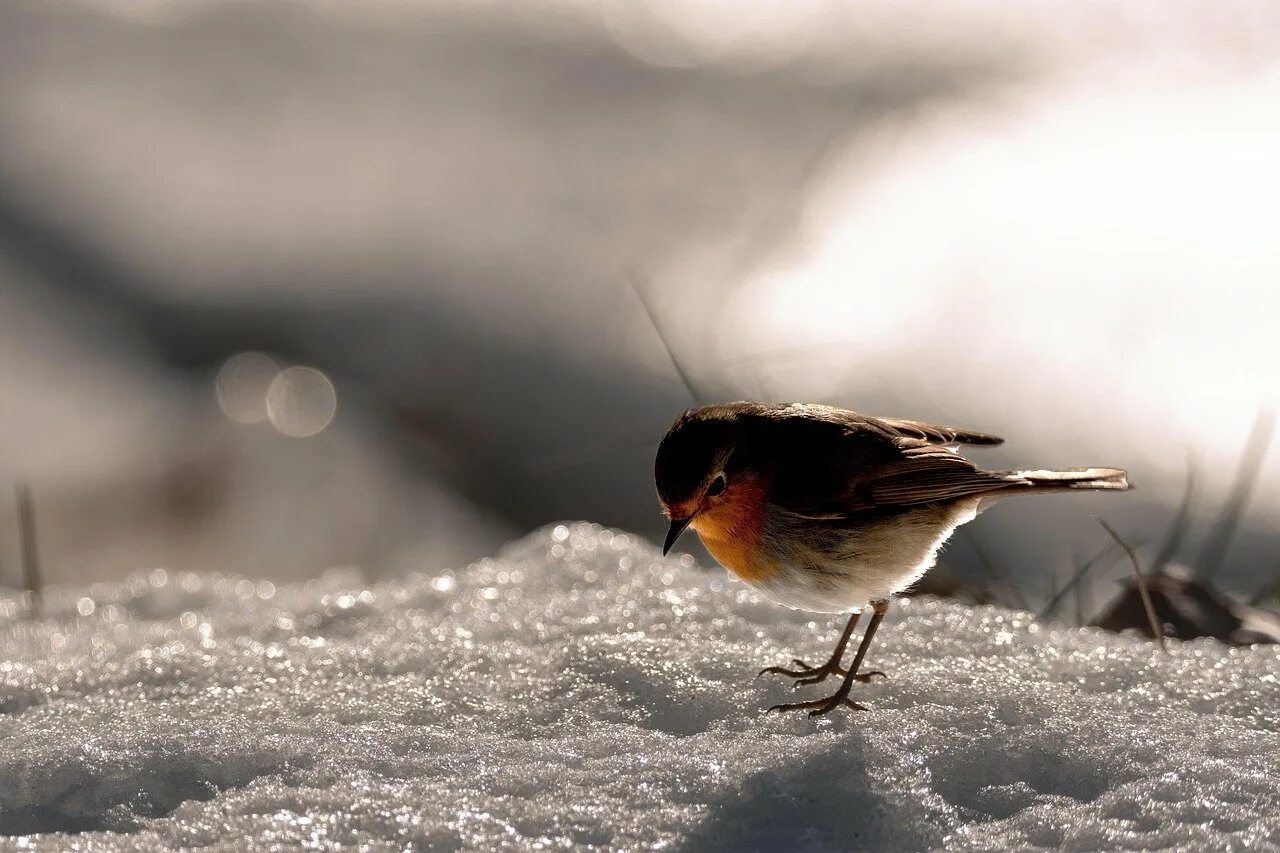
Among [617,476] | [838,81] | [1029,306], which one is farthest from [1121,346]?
[838,81]

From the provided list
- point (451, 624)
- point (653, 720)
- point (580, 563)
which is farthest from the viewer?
point (580, 563)

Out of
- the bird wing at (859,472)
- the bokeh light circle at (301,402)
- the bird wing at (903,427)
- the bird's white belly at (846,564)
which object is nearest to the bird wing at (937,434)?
the bird wing at (903,427)

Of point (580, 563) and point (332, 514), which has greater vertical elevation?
point (580, 563)

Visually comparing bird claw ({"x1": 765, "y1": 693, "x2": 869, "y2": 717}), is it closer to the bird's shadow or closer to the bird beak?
the bird's shadow

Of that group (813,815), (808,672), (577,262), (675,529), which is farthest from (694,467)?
(577,262)

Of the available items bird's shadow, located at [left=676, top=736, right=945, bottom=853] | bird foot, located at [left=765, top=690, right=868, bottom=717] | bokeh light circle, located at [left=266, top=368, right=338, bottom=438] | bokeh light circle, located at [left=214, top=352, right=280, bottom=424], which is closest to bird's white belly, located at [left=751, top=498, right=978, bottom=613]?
bird foot, located at [left=765, top=690, right=868, bottom=717]

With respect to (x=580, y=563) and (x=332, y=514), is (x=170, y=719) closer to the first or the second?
(x=580, y=563)
